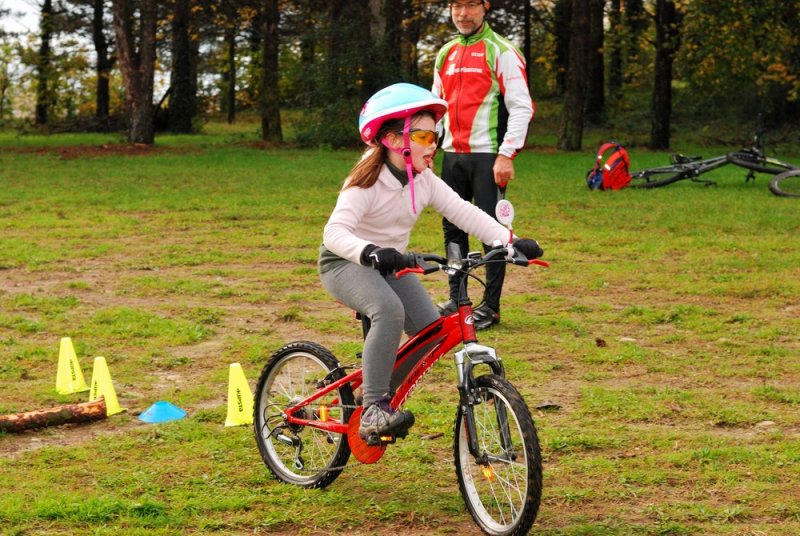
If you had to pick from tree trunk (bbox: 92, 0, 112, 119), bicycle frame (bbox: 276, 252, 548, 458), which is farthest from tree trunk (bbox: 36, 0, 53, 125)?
bicycle frame (bbox: 276, 252, 548, 458)

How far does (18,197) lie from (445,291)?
1036cm

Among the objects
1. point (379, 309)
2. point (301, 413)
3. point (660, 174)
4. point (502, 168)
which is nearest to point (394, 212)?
point (379, 309)

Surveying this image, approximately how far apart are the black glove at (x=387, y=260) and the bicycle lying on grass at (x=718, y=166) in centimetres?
1567

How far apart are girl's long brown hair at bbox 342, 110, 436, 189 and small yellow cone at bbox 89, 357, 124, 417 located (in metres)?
2.43

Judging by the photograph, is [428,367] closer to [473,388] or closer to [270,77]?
[473,388]

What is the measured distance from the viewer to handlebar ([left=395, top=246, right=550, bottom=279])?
15.1ft

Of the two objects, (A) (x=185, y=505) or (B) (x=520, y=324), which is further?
(B) (x=520, y=324)

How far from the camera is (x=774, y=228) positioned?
1521 centimetres

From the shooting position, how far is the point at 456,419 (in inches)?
195

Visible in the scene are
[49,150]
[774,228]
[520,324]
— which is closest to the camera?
[520,324]

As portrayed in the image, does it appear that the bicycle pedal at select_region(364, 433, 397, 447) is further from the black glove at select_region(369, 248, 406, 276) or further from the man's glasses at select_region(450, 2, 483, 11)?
the man's glasses at select_region(450, 2, 483, 11)

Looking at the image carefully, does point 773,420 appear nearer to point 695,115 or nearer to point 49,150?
point 49,150

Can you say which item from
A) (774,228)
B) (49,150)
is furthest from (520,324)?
(49,150)

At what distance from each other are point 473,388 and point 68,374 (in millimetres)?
3453
